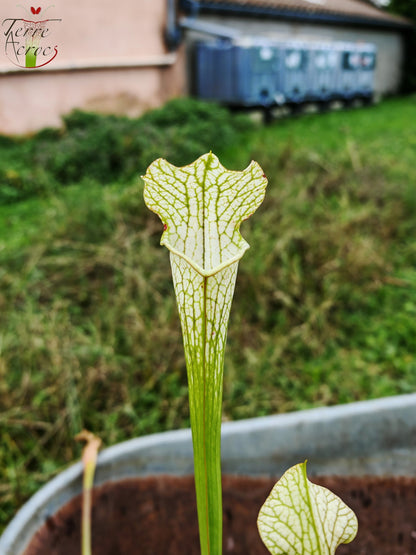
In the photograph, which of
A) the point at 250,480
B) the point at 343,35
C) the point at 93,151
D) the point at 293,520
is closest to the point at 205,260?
the point at 293,520

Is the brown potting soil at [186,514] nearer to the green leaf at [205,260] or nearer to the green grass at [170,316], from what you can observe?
the green leaf at [205,260]

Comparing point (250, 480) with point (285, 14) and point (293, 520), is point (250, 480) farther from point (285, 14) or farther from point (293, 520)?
point (285, 14)

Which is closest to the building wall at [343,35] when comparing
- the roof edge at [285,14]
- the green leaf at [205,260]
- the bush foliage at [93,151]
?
the roof edge at [285,14]

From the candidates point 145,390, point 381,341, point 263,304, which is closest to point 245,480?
point 145,390

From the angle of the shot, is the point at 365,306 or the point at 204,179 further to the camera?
the point at 365,306

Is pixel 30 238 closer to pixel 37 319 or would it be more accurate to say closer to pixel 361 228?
pixel 37 319

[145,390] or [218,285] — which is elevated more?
[218,285]
